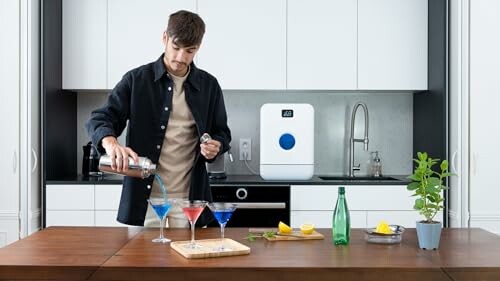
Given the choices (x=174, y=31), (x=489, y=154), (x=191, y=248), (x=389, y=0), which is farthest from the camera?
(x=389, y=0)

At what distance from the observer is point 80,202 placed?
12.8 feet

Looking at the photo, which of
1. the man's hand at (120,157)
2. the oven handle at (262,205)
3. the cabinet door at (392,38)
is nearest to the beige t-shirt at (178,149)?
the man's hand at (120,157)

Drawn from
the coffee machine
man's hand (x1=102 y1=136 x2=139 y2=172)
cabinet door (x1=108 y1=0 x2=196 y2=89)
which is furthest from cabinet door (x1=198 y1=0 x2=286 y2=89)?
man's hand (x1=102 y1=136 x2=139 y2=172)

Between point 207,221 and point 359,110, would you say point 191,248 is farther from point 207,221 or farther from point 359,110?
point 359,110

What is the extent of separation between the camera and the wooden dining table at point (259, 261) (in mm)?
1771

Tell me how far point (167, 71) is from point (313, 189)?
1524 mm

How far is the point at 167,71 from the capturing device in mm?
2713

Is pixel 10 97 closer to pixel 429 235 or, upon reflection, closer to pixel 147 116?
pixel 147 116

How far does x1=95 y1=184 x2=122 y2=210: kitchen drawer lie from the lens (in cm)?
389

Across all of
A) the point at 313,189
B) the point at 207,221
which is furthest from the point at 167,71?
the point at 313,189

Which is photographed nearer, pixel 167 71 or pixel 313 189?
pixel 167 71

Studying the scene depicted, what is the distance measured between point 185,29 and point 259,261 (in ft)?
3.43

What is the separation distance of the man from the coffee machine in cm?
158

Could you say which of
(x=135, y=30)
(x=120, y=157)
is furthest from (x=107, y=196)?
(x=120, y=157)
